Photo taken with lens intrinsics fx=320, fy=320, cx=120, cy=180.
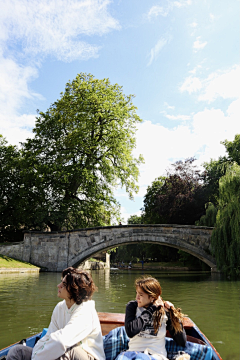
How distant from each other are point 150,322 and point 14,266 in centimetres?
1324

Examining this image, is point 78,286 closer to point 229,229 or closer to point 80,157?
point 229,229

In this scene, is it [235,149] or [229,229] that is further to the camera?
[235,149]

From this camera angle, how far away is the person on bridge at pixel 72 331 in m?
1.83

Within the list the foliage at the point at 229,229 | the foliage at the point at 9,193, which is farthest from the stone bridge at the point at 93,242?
the foliage at the point at 229,229

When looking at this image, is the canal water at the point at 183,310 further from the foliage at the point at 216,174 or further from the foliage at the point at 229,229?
the foliage at the point at 216,174

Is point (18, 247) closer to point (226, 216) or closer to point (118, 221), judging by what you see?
point (118, 221)

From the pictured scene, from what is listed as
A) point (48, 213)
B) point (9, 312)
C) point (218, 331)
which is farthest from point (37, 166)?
point (218, 331)

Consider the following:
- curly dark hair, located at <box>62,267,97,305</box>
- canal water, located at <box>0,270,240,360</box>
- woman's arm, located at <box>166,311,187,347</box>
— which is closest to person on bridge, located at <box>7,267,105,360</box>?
curly dark hair, located at <box>62,267,97,305</box>

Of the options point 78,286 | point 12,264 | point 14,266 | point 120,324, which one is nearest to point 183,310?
point 120,324

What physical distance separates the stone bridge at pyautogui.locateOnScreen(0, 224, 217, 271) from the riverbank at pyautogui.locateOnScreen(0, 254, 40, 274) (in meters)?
0.88

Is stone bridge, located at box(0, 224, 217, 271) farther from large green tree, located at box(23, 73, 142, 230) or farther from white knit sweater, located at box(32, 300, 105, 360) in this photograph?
white knit sweater, located at box(32, 300, 105, 360)

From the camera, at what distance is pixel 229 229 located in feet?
37.5

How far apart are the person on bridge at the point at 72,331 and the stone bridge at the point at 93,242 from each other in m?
13.6

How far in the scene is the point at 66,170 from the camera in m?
16.2
